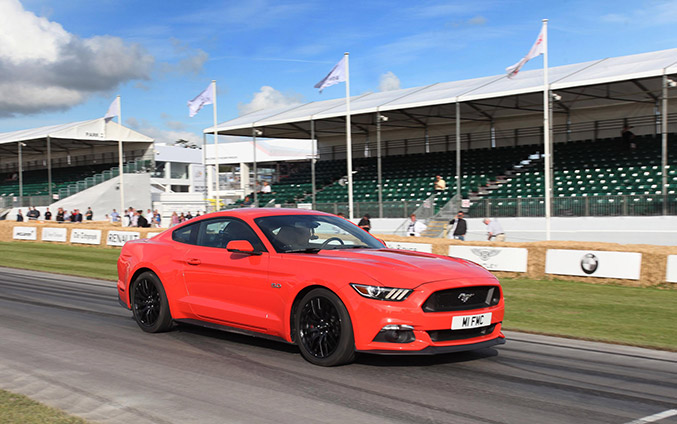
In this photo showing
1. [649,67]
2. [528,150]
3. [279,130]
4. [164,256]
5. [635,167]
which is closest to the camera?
[164,256]

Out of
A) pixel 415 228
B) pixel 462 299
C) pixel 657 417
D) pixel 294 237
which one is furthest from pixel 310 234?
pixel 415 228

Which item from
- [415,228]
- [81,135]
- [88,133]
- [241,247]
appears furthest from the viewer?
[88,133]

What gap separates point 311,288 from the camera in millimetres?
6441

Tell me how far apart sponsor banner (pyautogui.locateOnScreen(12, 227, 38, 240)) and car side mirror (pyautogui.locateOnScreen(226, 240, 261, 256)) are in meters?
27.1

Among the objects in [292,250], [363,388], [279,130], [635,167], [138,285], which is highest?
[279,130]

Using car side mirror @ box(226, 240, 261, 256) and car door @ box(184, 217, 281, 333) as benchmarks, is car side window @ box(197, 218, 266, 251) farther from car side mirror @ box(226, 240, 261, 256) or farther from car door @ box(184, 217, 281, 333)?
car side mirror @ box(226, 240, 261, 256)

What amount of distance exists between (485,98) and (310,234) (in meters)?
23.5

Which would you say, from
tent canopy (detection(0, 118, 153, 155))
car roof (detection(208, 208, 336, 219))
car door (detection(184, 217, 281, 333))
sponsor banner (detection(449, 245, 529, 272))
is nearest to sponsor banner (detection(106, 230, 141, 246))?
sponsor banner (detection(449, 245, 529, 272))

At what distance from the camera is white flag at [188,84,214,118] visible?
33219mm

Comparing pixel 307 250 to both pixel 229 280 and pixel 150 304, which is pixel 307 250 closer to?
pixel 229 280

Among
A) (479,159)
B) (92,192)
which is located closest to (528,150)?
(479,159)

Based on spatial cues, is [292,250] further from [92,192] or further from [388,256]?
[92,192]

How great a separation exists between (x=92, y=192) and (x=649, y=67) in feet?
122

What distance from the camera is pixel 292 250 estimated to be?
700cm
